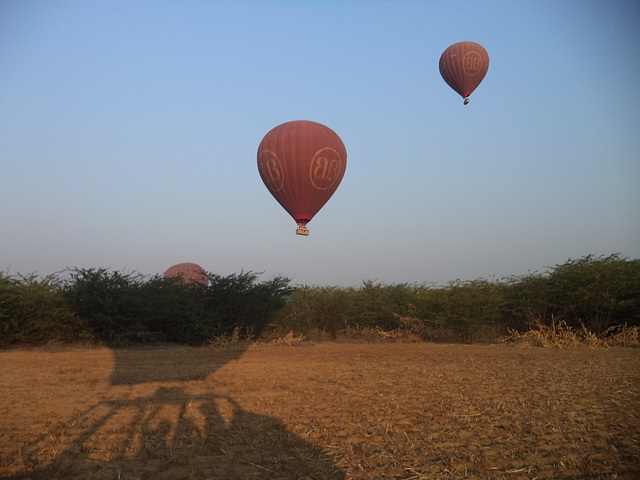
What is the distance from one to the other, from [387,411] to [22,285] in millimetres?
14142

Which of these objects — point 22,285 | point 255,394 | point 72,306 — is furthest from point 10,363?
point 255,394

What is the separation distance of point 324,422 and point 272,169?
38.1 ft

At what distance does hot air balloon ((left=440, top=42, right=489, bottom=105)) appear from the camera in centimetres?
2303

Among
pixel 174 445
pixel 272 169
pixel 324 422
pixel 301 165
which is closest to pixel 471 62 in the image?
pixel 301 165

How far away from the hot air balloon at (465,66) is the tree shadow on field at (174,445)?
2203cm

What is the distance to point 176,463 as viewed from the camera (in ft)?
12.7

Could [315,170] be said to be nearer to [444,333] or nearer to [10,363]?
[444,333]

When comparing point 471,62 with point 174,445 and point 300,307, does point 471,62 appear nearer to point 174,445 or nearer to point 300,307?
point 300,307

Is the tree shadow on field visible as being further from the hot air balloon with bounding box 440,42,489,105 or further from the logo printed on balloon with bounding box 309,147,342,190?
the hot air balloon with bounding box 440,42,489,105

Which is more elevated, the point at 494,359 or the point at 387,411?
the point at 494,359

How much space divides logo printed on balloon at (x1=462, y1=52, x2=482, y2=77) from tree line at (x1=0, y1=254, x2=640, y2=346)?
1199 centimetres

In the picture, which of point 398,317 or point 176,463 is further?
point 398,317

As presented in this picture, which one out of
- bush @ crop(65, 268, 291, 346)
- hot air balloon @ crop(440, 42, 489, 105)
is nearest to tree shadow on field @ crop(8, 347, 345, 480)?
bush @ crop(65, 268, 291, 346)

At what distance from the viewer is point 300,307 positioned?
18219mm
